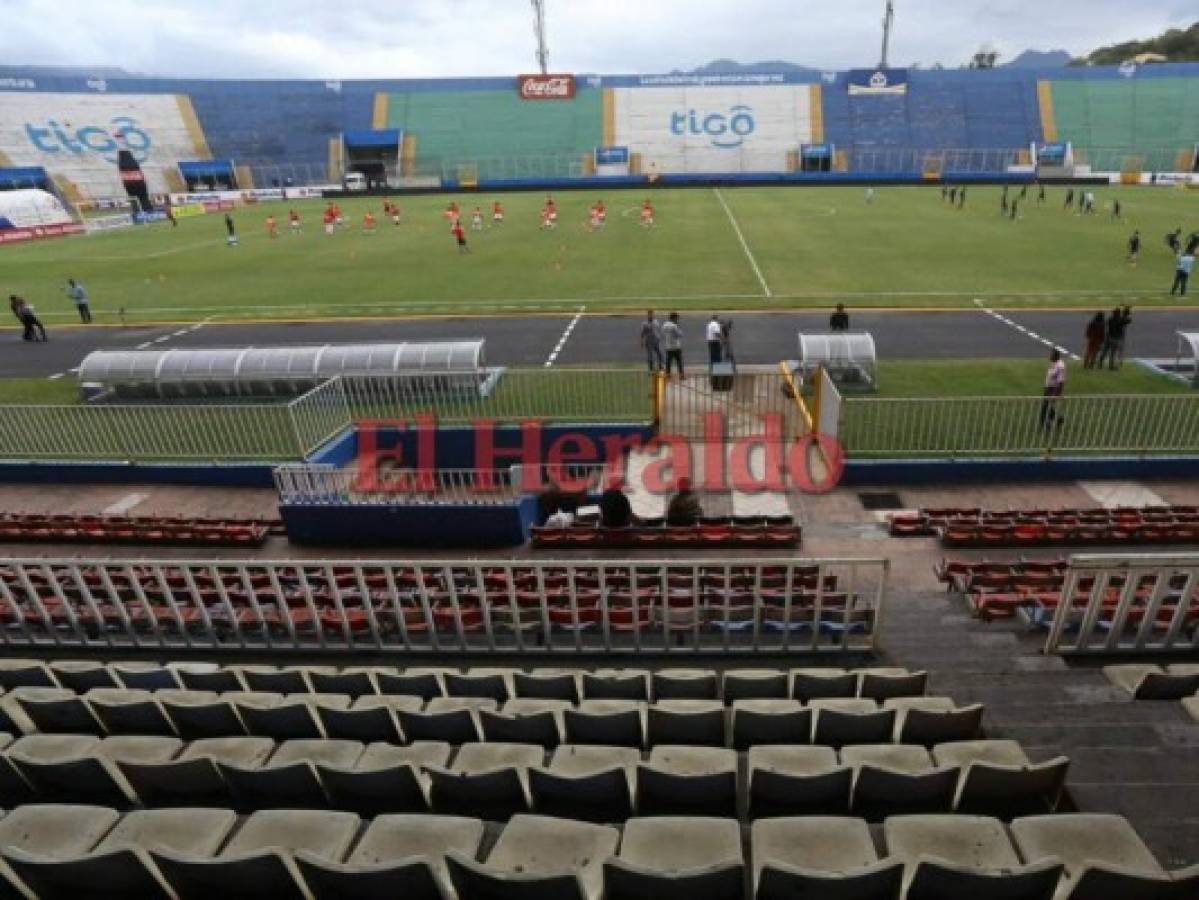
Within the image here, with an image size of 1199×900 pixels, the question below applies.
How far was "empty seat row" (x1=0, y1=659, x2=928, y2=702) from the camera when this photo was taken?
5.52 meters

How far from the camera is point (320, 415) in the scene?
1423cm

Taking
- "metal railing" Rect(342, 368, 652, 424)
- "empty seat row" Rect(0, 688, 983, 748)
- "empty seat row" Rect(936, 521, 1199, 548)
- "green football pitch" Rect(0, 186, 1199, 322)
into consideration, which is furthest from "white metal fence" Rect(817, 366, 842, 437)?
"green football pitch" Rect(0, 186, 1199, 322)

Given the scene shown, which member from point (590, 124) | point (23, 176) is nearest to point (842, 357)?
point (590, 124)

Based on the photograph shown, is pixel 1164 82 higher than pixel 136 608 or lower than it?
higher

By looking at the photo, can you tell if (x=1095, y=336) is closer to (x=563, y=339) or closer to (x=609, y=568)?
(x=563, y=339)

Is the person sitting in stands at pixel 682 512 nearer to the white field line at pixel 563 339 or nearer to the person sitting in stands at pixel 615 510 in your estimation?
the person sitting in stands at pixel 615 510

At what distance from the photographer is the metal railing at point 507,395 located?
49.8 feet

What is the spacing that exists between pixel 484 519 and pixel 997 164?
73.1 metres

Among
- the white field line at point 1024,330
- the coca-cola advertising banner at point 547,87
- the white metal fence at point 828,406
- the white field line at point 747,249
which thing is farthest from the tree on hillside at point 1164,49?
the white metal fence at point 828,406

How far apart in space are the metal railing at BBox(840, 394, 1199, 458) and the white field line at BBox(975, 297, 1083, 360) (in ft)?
16.7

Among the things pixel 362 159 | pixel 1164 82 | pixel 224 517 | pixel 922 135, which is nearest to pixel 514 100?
pixel 362 159

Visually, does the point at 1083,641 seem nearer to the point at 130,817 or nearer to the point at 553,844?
the point at 553,844

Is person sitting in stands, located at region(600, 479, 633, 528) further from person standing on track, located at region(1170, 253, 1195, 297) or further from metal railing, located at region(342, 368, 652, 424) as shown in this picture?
person standing on track, located at region(1170, 253, 1195, 297)

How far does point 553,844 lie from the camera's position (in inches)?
140
